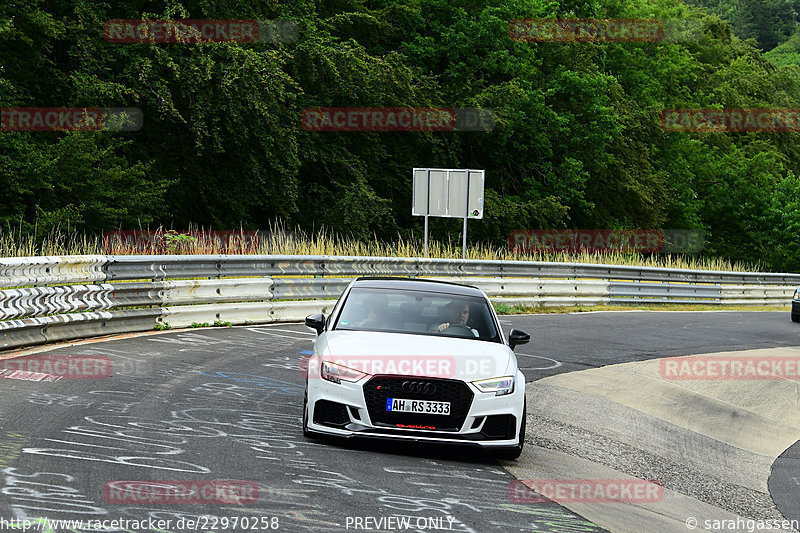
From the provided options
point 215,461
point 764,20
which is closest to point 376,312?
point 215,461

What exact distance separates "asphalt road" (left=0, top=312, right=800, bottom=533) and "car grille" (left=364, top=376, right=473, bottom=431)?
290 mm

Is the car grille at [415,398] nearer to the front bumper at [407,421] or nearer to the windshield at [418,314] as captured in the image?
the front bumper at [407,421]

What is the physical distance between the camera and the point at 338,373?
8.05 metres

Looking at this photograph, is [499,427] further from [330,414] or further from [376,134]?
[376,134]

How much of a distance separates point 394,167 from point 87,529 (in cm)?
3927

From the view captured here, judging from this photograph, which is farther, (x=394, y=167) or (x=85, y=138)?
(x=394, y=167)

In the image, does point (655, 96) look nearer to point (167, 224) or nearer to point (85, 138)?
point (167, 224)

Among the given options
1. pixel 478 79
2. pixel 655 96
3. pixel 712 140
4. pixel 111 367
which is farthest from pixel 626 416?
pixel 712 140

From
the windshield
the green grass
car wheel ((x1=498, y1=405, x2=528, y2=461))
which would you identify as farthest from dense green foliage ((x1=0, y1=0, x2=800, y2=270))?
car wheel ((x1=498, y1=405, x2=528, y2=461))

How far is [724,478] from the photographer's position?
9.98 metres

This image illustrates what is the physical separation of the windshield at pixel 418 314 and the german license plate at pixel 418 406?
104cm

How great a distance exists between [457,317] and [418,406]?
147 cm

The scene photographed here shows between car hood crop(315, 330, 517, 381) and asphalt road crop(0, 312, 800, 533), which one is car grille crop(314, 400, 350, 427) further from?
car hood crop(315, 330, 517, 381)

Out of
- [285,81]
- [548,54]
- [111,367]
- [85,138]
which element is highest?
[548,54]
